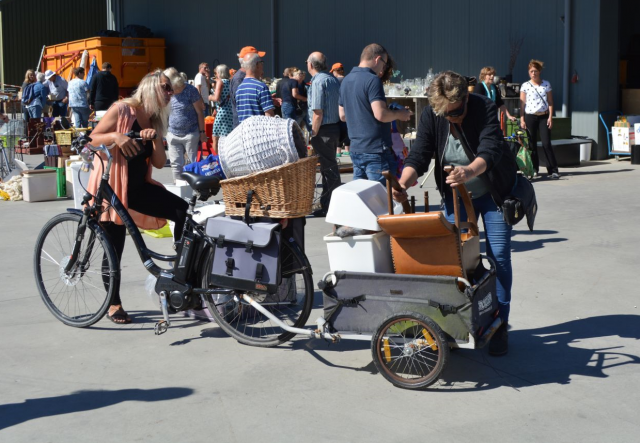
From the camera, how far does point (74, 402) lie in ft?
14.7

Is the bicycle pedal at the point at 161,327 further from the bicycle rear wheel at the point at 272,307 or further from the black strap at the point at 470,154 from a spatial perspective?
the black strap at the point at 470,154

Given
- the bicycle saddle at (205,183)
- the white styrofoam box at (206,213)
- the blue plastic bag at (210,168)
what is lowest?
the white styrofoam box at (206,213)

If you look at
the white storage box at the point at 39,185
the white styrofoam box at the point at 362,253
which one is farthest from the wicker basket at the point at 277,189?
the white storage box at the point at 39,185

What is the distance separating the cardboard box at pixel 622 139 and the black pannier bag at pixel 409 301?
1064cm

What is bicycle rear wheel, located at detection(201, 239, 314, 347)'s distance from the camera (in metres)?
5.20

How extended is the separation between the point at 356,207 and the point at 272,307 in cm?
106

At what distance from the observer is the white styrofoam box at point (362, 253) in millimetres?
4738

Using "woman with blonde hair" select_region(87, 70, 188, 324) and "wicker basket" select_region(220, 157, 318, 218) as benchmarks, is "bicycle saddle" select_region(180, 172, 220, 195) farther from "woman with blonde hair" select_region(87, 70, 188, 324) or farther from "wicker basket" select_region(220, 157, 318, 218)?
"woman with blonde hair" select_region(87, 70, 188, 324)

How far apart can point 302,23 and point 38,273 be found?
16592 mm

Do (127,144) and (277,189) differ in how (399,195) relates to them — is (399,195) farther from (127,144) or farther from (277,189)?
(127,144)

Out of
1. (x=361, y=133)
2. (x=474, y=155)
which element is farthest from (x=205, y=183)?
(x=361, y=133)

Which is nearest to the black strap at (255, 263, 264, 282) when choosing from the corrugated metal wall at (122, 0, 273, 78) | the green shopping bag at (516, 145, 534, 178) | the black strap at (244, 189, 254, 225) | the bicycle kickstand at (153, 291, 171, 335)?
the black strap at (244, 189, 254, 225)

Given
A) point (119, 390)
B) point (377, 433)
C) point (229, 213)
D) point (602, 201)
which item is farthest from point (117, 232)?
point (602, 201)

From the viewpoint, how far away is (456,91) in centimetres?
473
